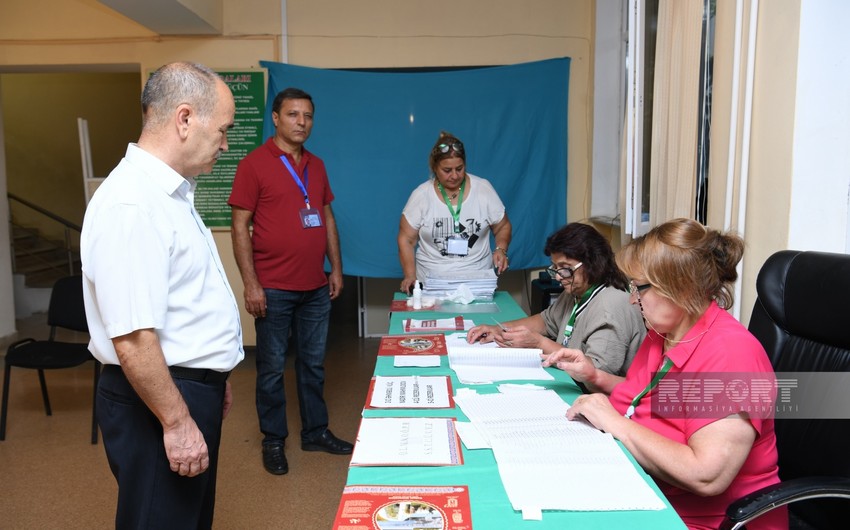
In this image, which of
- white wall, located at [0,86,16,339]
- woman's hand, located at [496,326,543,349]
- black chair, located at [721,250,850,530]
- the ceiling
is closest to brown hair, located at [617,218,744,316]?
black chair, located at [721,250,850,530]

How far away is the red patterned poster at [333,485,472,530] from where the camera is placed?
3.46ft

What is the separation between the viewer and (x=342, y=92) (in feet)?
14.4

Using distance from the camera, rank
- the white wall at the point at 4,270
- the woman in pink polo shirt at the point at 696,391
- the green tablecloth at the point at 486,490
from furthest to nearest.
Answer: the white wall at the point at 4,270 < the woman in pink polo shirt at the point at 696,391 < the green tablecloth at the point at 486,490

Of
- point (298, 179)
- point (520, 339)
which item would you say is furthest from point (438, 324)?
point (298, 179)

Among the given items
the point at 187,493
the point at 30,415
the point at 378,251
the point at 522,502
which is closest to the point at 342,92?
Answer: the point at 378,251

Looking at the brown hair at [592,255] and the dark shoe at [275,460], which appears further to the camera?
the dark shoe at [275,460]

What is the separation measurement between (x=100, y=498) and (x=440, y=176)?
2.05m

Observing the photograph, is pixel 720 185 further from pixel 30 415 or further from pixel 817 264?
pixel 30 415

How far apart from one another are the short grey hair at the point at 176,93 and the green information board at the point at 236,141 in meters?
3.17

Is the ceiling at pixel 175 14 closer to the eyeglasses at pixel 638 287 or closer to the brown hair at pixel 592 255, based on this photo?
the brown hair at pixel 592 255

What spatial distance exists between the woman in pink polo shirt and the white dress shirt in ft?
2.78

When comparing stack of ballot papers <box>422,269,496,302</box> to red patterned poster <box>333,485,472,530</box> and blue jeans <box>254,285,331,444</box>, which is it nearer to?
blue jeans <box>254,285,331,444</box>

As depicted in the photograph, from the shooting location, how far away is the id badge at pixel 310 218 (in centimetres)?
285

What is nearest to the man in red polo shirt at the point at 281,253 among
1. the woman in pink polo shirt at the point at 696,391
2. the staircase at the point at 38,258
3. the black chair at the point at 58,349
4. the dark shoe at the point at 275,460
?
the dark shoe at the point at 275,460
